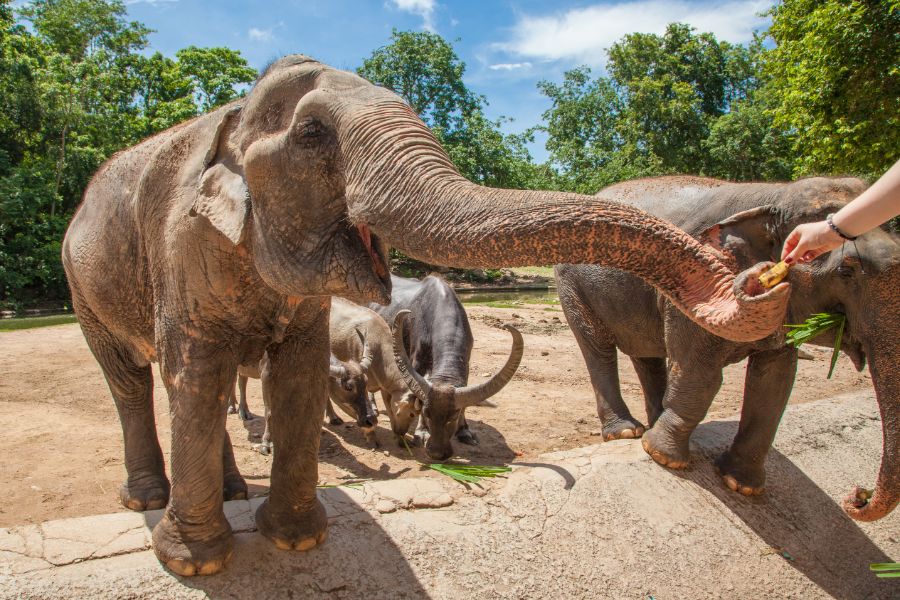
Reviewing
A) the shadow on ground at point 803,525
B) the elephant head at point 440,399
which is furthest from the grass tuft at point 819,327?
the elephant head at point 440,399

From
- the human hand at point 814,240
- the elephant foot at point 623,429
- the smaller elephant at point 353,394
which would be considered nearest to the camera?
the human hand at point 814,240

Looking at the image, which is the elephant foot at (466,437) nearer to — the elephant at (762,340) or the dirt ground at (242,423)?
the dirt ground at (242,423)

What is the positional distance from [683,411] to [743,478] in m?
0.69

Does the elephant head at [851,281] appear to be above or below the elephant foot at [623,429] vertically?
above

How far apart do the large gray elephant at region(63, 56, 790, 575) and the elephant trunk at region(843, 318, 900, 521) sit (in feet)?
7.66

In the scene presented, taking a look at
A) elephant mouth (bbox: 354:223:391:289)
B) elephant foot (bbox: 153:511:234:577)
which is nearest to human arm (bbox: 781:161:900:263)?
elephant mouth (bbox: 354:223:391:289)

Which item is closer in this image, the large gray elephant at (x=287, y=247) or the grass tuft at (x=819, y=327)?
the large gray elephant at (x=287, y=247)

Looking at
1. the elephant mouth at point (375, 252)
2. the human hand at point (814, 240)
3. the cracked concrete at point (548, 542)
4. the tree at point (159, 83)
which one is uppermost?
the tree at point (159, 83)

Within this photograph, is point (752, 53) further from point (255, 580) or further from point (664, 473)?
point (255, 580)

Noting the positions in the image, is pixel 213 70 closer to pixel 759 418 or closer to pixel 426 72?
pixel 426 72

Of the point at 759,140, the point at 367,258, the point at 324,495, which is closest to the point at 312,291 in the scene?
the point at 367,258

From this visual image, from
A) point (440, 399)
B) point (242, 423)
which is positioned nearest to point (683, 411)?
point (440, 399)

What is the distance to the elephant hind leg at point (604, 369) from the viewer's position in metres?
6.02

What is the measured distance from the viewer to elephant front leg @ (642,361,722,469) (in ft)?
15.1
